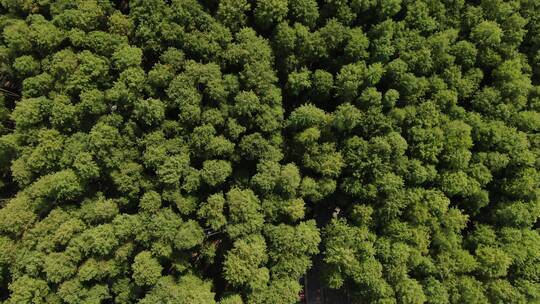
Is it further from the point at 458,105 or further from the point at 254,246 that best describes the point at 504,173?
the point at 254,246

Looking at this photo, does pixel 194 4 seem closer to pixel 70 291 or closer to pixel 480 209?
pixel 70 291

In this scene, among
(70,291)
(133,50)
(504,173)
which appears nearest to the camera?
(70,291)

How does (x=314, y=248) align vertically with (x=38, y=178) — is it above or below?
above

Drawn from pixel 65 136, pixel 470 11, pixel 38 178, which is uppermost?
pixel 470 11

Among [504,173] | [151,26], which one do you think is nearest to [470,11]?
[504,173]

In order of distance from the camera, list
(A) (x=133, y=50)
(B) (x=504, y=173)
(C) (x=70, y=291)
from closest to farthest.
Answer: (C) (x=70, y=291) < (A) (x=133, y=50) < (B) (x=504, y=173)

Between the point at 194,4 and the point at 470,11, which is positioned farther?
the point at 470,11
